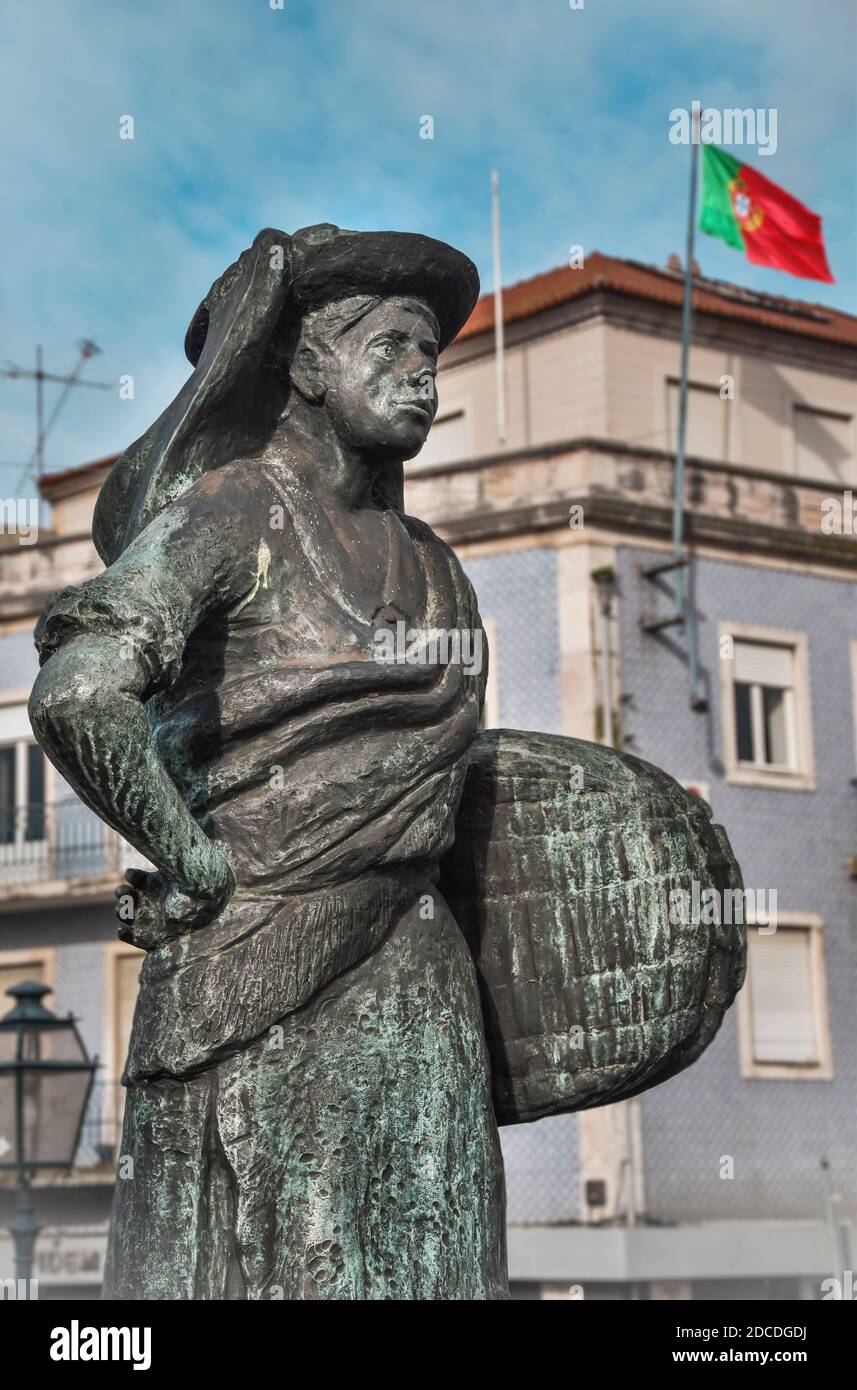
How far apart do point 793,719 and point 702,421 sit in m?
5.48

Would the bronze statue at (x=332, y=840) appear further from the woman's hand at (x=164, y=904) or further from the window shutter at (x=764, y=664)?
the window shutter at (x=764, y=664)

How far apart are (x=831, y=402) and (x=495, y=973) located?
31.0 m

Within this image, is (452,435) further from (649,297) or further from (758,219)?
(758,219)

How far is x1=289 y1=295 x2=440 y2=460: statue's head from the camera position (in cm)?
392

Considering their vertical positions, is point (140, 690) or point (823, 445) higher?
point (823, 445)

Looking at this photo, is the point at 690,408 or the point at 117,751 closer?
the point at 117,751

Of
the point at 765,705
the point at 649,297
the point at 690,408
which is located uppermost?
the point at 649,297

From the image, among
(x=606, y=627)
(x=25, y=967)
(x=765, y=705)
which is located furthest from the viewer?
(x=25, y=967)

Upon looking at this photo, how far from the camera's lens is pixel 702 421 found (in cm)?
3241

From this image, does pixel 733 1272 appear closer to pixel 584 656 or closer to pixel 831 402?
pixel 584 656

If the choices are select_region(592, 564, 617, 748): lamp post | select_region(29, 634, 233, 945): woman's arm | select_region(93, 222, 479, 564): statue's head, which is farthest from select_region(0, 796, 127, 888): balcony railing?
select_region(29, 634, 233, 945): woman's arm

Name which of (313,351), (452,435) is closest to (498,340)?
(452,435)

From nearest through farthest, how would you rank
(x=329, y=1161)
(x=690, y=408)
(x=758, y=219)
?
(x=329, y=1161) < (x=758, y=219) < (x=690, y=408)

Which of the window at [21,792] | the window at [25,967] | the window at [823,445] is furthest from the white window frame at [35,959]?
the window at [823,445]
